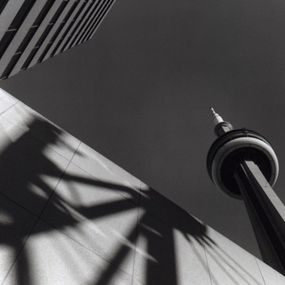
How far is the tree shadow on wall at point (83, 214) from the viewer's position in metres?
7.21

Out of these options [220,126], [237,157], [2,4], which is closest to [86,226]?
[2,4]

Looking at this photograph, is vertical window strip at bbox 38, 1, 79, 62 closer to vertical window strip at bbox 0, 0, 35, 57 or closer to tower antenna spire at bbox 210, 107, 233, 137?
vertical window strip at bbox 0, 0, 35, 57

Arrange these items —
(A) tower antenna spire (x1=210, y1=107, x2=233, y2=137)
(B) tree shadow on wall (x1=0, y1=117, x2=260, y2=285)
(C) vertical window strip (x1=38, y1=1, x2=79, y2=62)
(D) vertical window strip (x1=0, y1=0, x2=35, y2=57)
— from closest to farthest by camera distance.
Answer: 1. (B) tree shadow on wall (x1=0, y1=117, x2=260, y2=285)
2. (D) vertical window strip (x1=0, y1=0, x2=35, y2=57)
3. (C) vertical window strip (x1=38, y1=1, x2=79, y2=62)
4. (A) tower antenna spire (x1=210, y1=107, x2=233, y2=137)

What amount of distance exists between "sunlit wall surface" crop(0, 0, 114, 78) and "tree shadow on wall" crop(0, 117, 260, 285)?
32.2 ft

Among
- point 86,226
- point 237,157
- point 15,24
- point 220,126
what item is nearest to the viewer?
point 86,226

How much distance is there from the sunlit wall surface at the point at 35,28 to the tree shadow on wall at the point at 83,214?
32.2ft

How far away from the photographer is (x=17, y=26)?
19328 millimetres

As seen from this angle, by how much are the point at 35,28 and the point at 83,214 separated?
18140 millimetres

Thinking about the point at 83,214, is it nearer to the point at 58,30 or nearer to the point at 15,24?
the point at 15,24


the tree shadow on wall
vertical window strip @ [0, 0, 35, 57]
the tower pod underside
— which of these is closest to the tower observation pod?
the tower pod underside

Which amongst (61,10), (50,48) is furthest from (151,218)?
(50,48)

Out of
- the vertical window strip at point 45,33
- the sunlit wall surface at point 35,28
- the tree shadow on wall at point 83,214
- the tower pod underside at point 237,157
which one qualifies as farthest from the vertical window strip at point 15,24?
the tower pod underside at point 237,157

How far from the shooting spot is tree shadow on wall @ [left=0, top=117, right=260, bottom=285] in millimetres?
7207

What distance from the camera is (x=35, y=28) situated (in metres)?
22.9
